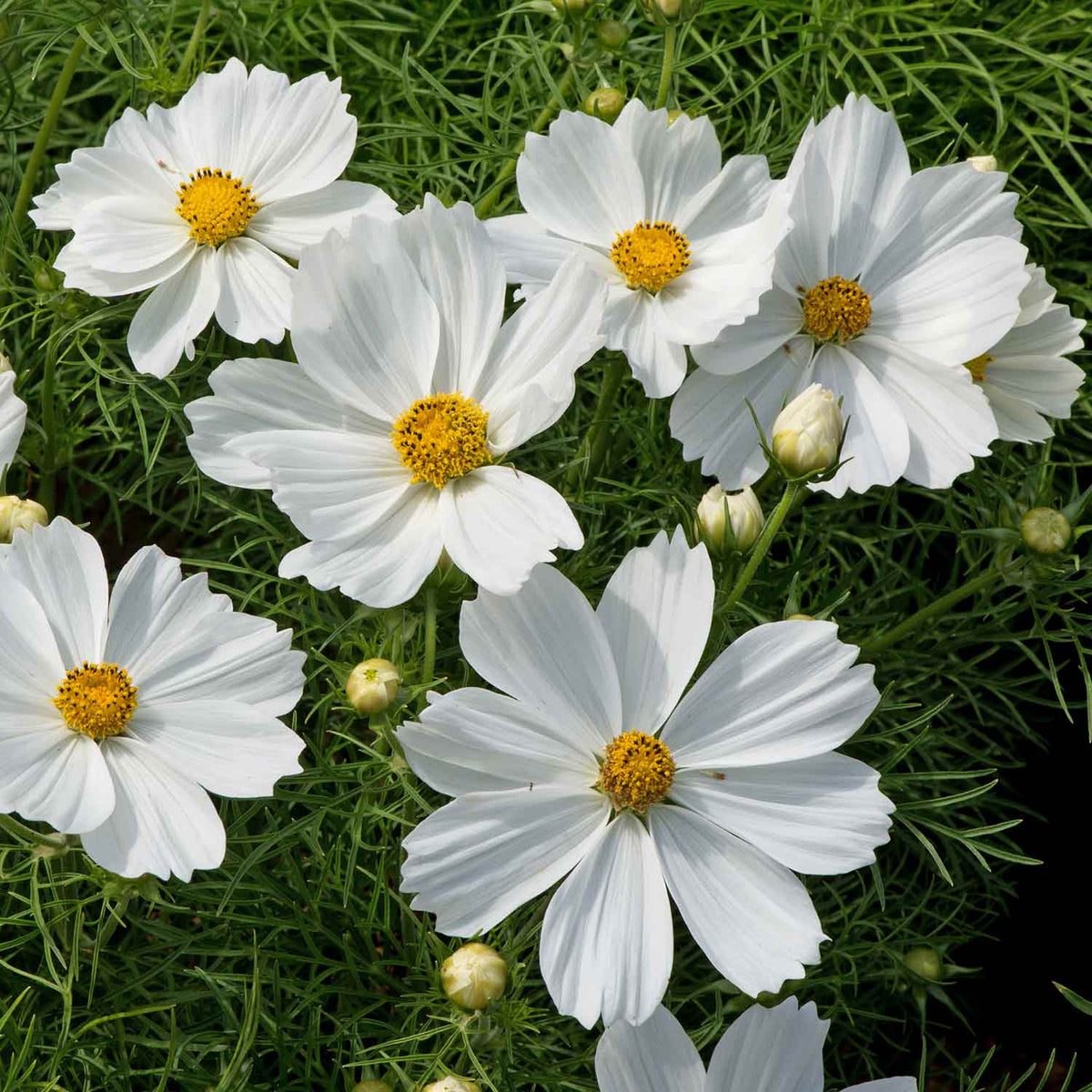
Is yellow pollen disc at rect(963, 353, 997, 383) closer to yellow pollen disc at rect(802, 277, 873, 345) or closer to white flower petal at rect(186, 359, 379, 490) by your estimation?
yellow pollen disc at rect(802, 277, 873, 345)

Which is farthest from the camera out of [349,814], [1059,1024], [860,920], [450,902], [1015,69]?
[1015,69]

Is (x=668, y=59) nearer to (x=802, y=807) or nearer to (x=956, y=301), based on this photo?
(x=956, y=301)

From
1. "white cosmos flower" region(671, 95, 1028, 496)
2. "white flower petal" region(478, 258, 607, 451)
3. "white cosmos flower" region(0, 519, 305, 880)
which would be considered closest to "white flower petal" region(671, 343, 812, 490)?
"white cosmos flower" region(671, 95, 1028, 496)

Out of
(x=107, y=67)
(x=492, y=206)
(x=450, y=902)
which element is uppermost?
(x=107, y=67)

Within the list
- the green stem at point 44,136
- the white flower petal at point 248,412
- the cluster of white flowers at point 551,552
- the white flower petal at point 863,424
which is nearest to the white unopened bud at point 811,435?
the cluster of white flowers at point 551,552

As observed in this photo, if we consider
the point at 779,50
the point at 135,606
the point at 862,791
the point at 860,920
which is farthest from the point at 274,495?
the point at 779,50

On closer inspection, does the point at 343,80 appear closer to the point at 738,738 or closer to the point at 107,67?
the point at 107,67

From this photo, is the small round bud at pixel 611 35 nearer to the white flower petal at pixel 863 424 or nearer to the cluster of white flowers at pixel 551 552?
the cluster of white flowers at pixel 551 552

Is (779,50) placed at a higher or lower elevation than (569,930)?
higher
